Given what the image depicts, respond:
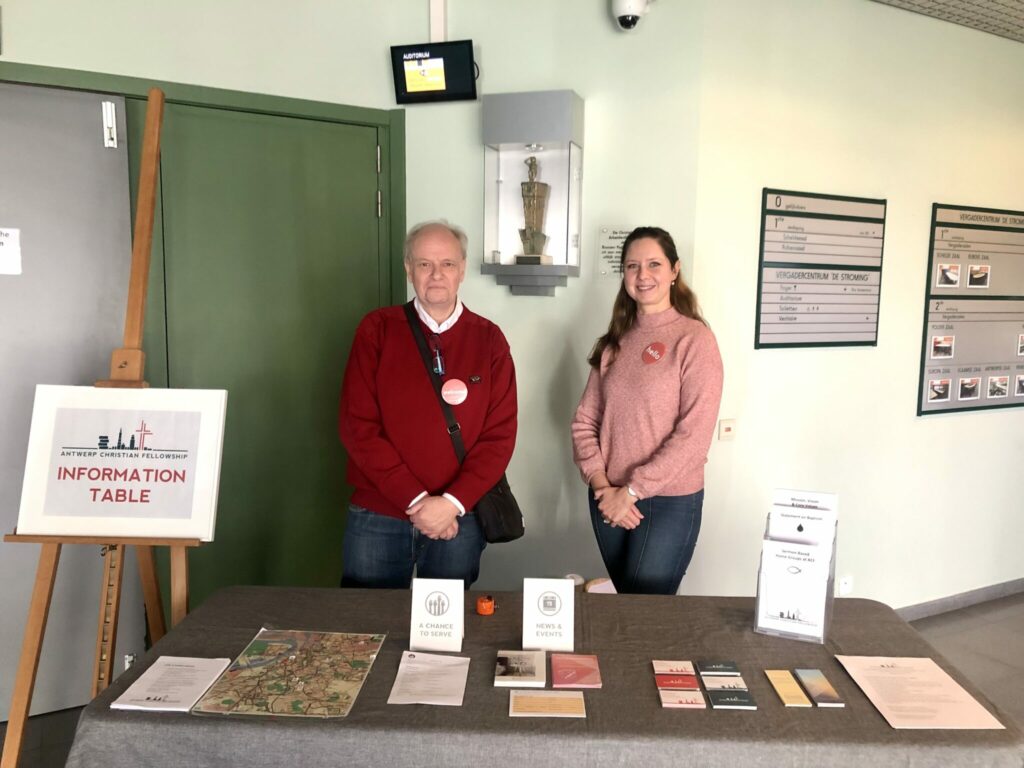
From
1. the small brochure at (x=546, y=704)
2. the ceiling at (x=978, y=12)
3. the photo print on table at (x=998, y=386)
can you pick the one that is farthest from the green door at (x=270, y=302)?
the photo print on table at (x=998, y=386)

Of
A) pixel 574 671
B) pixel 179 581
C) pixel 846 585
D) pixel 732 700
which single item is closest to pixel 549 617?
pixel 574 671

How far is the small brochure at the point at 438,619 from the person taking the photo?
1.38m

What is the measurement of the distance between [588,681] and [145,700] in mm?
753

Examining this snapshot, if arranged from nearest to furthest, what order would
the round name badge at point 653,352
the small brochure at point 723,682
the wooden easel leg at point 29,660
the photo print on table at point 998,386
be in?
the small brochure at point 723,682
the wooden easel leg at point 29,660
the round name badge at point 653,352
the photo print on table at point 998,386

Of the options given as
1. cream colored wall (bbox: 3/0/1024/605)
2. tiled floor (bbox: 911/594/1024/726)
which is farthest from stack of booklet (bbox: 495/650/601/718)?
tiled floor (bbox: 911/594/1024/726)

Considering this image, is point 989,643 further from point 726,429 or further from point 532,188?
point 532,188

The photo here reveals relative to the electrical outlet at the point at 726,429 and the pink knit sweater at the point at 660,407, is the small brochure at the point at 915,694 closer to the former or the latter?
the pink knit sweater at the point at 660,407

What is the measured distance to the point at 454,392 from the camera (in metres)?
1.91

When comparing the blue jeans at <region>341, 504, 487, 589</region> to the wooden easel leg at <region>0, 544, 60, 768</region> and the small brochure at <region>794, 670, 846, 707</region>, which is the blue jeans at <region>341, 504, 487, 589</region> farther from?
the small brochure at <region>794, 670, 846, 707</region>

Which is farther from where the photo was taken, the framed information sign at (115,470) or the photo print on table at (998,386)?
the photo print on table at (998,386)

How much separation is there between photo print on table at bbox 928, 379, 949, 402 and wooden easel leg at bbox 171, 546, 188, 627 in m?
2.94

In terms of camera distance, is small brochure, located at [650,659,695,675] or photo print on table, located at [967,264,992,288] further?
photo print on table, located at [967,264,992,288]

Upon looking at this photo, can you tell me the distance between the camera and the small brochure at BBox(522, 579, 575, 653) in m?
1.38

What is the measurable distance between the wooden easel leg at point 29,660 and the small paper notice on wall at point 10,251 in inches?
38.1
